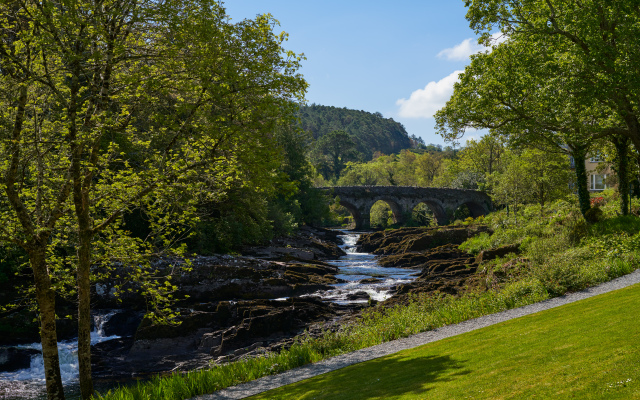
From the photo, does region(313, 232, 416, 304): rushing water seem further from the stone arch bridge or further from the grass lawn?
the stone arch bridge

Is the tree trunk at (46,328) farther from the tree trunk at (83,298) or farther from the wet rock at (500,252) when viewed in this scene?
the wet rock at (500,252)

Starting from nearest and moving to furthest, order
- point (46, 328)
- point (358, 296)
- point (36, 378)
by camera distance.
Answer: point (46, 328) → point (36, 378) → point (358, 296)

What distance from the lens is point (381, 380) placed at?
9.73 metres

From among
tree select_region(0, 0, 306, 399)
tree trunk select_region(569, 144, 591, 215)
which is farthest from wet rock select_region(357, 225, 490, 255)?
tree select_region(0, 0, 306, 399)

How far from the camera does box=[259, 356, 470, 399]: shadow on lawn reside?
8.74 m

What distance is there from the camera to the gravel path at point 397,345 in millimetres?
11159

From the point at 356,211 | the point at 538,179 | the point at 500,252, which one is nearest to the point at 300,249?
the point at 500,252

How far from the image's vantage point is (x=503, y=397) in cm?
662

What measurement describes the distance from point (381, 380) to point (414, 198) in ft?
224

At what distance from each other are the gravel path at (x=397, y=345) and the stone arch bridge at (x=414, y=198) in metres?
59.0

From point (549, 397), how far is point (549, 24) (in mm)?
20632

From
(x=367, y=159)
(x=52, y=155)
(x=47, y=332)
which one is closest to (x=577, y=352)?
(x=47, y=332)

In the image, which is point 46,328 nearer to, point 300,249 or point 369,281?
point 369,281

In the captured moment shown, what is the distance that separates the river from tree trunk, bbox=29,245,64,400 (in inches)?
152
